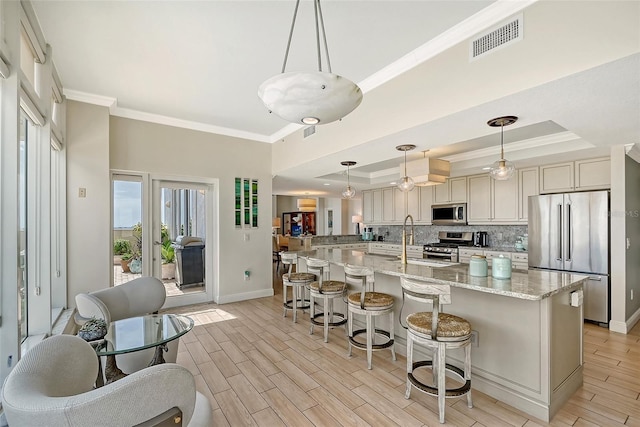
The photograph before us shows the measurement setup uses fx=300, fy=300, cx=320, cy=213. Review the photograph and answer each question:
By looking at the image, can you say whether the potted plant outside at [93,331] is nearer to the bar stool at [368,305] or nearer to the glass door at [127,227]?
the bar stool at [368,305]

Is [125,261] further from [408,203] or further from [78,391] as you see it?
[408,203]

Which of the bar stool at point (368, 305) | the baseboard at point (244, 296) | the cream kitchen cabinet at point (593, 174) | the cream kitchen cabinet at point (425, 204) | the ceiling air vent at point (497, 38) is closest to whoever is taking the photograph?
the ceiling air vent at point (497, 38)

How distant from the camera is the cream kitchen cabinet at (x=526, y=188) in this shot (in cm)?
495

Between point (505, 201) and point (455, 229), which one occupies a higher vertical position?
point (505, 201)

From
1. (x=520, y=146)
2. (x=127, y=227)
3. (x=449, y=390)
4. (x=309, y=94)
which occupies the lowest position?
(x=449, y=390)

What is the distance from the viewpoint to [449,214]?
624 cm

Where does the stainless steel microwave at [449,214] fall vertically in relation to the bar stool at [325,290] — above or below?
above

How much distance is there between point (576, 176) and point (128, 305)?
19.7 ft

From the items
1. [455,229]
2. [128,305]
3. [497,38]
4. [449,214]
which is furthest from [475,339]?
[455,229]

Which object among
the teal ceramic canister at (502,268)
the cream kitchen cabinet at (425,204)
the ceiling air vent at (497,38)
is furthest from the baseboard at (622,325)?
the ceiling air vent at (497,38)

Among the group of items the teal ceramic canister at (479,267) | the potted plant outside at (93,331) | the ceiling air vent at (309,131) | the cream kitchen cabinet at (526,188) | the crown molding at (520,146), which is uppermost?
the ceiling air vent at (309,131)

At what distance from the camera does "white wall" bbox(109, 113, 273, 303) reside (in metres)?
4.36

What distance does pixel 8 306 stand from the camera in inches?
68.3

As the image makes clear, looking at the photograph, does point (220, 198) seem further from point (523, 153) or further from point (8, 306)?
point (523, 153)
